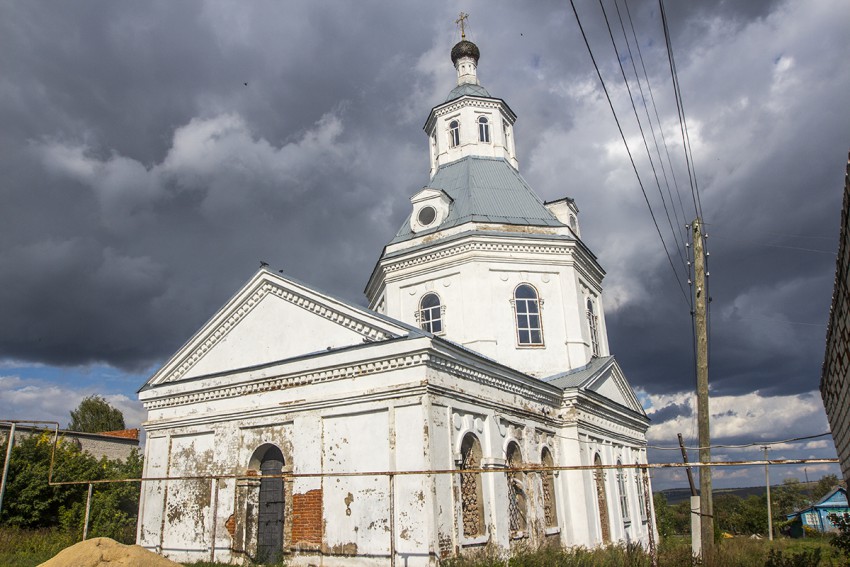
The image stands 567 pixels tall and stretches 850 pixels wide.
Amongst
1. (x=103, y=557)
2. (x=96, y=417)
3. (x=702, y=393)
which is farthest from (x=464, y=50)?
(x=96, y=417)

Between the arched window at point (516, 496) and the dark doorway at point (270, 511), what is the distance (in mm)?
5695

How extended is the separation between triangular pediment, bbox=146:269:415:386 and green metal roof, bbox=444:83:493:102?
14223 mm

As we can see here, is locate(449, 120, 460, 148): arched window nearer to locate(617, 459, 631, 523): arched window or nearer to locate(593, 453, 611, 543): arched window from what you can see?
locate(593, 453, 611, 543): arched window

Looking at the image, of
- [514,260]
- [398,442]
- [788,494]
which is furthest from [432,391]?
[788,494]

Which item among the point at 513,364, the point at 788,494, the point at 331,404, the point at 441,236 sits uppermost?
the point at 441,236

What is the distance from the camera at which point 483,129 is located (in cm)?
2658

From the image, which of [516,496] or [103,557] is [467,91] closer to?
[516,496]

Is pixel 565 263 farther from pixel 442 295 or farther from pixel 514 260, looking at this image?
pixel 442 295

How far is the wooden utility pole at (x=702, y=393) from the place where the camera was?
12.8 meters

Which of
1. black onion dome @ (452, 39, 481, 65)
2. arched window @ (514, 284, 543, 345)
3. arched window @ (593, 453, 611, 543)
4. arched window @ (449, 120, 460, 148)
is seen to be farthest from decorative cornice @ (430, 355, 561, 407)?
black onion dome @ (452, 39, 481, 65)

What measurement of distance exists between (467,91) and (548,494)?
57.2 ft

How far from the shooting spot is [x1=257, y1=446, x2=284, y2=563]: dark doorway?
48.7 feet

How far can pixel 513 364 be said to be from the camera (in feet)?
66.4

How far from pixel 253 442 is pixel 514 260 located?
1053cm
